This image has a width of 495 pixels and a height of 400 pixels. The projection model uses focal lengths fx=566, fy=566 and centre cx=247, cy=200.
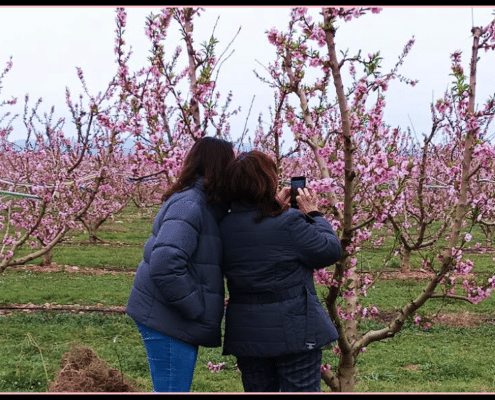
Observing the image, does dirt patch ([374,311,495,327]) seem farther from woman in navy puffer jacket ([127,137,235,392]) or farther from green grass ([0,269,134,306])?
woman in navy puffer jacket ([127,137,235,392])

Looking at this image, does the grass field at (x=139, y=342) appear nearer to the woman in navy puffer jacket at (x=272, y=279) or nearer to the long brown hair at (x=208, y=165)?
the woman in navy puffer jacket at (x=272, y=279)

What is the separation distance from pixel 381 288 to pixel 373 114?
876cm

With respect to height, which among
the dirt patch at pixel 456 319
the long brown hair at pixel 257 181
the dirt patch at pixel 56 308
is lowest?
the dirt patch at pixel 456 319

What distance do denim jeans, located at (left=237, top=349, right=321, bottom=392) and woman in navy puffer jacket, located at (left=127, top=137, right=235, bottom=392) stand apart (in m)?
0.23

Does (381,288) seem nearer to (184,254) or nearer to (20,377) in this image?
(20,377)

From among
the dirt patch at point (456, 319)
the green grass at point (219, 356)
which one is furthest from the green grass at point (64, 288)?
the dirt patch at point (456, 319)

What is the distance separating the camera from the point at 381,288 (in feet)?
40.5

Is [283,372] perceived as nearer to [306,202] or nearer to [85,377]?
[306,202]

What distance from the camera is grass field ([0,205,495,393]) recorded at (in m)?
6.50

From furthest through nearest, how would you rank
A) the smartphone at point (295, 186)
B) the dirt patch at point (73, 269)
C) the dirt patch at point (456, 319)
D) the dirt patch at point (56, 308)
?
the dirt patch at point (73, 269)
the dirt patch at point (56, 308)
the dirt patch at point (456, 319)
the smartphone at point (295, 186)

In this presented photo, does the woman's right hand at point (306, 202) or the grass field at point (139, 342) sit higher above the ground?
the woman's right hand at point (306, 202)

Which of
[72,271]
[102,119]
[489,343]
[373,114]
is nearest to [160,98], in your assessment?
[102,119]

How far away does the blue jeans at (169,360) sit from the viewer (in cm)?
270

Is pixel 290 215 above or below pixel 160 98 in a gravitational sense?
below
